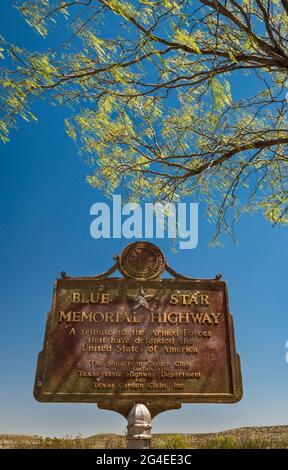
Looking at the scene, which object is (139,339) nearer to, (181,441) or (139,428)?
(139,428)

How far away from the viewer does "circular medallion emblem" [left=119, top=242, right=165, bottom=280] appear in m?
6.32

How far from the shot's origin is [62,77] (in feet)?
18.9

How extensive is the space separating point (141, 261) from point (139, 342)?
1.25m

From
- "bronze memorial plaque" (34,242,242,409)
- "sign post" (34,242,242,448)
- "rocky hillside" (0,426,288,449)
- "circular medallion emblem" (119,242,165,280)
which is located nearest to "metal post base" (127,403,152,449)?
"sign post" (34,242,242,448)

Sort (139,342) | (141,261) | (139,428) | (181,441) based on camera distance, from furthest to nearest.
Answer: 1. (181,441)
2. (141,261)
3. (139,342)
4. (139,428)

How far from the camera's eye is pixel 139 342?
19.4 ft

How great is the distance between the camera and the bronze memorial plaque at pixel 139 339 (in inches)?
222

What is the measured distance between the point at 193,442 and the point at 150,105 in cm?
867

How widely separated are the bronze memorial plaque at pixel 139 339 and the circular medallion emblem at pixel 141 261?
0.05ft

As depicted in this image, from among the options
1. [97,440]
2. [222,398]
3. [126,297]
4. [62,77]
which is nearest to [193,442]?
[97,440]

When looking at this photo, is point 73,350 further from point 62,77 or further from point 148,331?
point 62,77

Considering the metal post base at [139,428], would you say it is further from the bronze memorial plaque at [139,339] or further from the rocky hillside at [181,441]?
the rocky hillside at [181,441]

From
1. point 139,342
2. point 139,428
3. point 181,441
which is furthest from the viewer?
point 181,441

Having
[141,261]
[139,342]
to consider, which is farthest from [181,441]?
[141,261]
